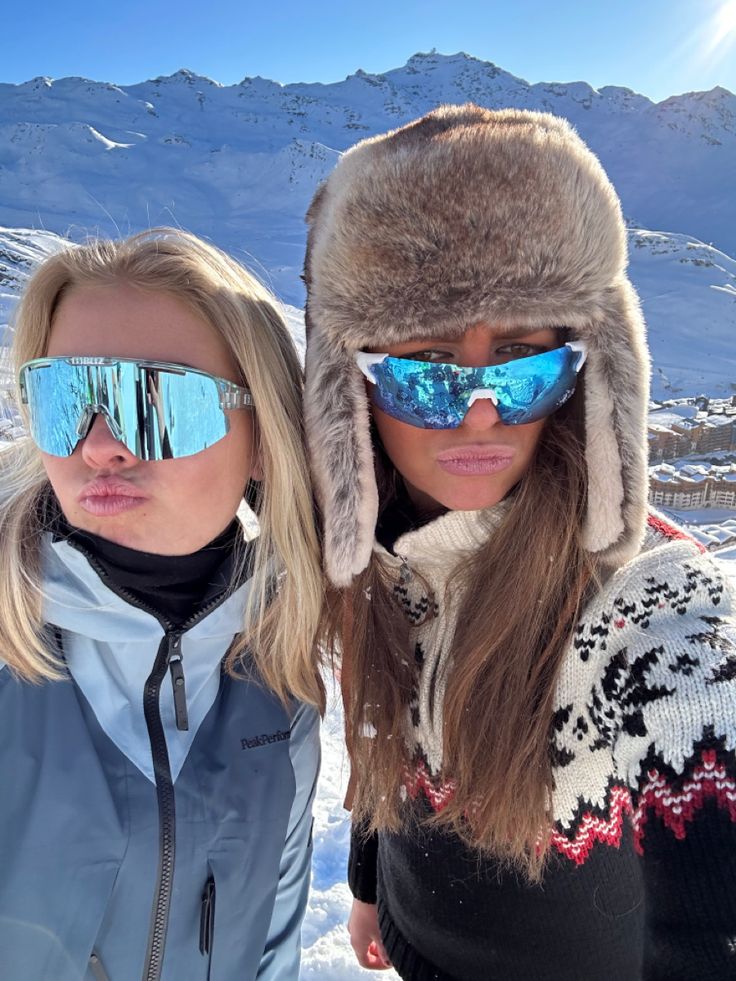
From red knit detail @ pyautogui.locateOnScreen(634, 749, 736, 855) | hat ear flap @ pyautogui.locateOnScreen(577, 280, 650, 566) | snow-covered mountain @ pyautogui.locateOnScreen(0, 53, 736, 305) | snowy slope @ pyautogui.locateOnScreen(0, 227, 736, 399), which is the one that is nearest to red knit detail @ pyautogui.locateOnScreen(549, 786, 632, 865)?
red knit detail @ pyautogui.locateOnScreen(634, 749, 736, 855)

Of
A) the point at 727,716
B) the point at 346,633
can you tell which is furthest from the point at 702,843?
the point at 346,633

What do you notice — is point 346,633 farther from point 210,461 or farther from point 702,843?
point 702,843

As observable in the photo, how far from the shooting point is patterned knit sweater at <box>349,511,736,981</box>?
0.72 m

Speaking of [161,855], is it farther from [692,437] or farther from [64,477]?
[692,437]

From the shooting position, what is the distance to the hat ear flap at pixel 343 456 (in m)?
1.07

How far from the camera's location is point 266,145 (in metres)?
55.8

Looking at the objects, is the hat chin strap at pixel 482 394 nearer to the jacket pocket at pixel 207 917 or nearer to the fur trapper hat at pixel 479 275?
the fur trapper hat at pixel 479 275

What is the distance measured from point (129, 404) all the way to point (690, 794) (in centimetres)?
93

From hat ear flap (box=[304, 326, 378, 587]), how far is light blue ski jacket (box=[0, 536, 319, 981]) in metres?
0.20

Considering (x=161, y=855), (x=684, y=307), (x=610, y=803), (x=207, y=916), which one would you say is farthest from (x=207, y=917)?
(x=684, y=307)

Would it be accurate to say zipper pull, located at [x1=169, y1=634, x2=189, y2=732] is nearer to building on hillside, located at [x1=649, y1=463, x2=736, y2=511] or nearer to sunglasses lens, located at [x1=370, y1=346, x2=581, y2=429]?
sunglasses lens, located at [x1=370, y1=346, x2=581, y2=429]

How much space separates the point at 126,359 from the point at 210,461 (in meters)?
0.20

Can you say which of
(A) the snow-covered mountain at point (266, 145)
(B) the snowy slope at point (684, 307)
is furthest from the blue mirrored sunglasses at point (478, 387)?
(A) the snow-covered mountain at point (266, 145)

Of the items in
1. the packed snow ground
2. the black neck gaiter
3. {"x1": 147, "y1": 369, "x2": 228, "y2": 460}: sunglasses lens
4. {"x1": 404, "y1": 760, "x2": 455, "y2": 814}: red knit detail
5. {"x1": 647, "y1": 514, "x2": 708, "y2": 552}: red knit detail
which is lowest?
the packed snow ground
